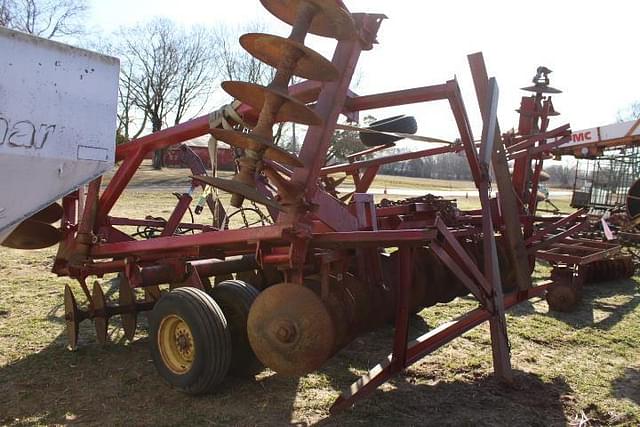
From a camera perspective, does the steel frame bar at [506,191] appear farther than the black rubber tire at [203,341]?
Yes

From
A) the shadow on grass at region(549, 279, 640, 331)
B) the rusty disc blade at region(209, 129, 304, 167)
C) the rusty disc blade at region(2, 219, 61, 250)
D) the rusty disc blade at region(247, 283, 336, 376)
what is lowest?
the shadow on grass at region(549, 279, 640, 331)

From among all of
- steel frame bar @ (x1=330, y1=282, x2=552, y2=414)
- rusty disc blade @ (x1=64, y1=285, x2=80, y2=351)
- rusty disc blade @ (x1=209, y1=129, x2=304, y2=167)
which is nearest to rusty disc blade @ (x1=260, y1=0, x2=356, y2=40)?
rusty disc blade @ (x1=209, y1=129, x2=304, y2=167)

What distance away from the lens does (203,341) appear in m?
3.08

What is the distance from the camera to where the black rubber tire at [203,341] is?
309 centimetres

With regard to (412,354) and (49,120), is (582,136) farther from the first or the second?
(49,120)

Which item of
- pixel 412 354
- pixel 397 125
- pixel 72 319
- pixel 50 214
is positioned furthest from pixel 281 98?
pixel 50 214

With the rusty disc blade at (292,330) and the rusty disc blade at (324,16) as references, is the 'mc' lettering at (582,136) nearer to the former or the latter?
the rusty disc blade at (324,16)

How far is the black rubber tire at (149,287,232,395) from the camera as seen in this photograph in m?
3.09

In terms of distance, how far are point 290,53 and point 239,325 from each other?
1.70 m

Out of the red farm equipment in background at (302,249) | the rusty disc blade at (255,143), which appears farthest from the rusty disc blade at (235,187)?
the rusty disc blade at (255,143)

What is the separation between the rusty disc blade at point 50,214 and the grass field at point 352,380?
2.93 feet

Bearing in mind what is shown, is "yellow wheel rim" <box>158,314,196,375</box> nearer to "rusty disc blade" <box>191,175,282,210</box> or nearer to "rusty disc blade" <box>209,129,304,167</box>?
"rusty disc blade" <box>191,175,282,210</box>

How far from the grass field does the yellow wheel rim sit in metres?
0.17

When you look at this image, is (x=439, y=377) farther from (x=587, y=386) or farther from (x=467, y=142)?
(x=467, y=142)
